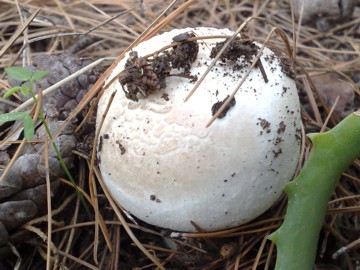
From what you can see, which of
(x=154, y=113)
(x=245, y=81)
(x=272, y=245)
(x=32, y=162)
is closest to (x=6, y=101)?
(x=32, y=162)

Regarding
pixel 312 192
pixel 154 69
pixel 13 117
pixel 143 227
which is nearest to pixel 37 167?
pixel 13 117

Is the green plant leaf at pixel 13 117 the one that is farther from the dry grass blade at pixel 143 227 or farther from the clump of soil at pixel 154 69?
the clump of soil at pixel 154 69

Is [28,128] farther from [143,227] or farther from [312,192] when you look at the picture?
[312,192]

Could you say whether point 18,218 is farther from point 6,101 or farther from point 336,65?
point 336,65

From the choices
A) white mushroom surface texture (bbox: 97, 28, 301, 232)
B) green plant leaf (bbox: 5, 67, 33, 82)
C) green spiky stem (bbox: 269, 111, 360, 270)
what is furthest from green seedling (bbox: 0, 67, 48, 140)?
green spiky stem (bbox: 269, 111, 360, 270)

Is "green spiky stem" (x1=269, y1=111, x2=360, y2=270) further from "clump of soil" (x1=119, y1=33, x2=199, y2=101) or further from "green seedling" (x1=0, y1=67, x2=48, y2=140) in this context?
"green seedling" (x1=0, y1=67, x2=48, y2=140)

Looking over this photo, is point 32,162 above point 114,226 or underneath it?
above
